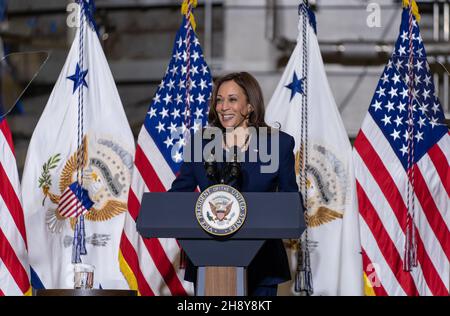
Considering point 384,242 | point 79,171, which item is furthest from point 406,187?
point 79,171

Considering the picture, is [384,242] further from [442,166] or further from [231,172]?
[231,172]

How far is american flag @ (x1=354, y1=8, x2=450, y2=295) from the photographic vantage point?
481 centimetres

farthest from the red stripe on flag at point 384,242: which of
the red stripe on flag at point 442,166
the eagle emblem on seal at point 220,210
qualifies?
the eagle emblem on seal at point 220,210

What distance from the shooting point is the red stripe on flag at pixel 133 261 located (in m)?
4.84

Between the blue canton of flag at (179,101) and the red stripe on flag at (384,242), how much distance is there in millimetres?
923

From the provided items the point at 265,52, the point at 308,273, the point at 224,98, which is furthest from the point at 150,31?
the point at 224,98

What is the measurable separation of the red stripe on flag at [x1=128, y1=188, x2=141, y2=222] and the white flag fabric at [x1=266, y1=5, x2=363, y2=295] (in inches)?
31.8

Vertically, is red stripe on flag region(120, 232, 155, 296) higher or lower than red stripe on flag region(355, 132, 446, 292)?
lower

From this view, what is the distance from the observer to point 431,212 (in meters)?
4.81

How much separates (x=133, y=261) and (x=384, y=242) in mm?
1265

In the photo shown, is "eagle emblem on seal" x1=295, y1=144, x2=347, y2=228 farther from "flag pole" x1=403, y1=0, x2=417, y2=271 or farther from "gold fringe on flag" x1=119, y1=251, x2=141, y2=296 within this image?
"gold fringe on flag" x1=119, y1=251, x2=141, y2=296

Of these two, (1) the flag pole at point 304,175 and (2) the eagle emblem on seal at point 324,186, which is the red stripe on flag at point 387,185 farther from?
(1) the flag pole at point 304,175

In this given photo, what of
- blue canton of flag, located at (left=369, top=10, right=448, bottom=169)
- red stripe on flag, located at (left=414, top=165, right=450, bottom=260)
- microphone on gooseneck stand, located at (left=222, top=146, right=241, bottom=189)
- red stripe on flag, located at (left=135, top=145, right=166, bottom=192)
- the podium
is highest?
blue canton of flag, located at (left=369, top=10, right=448, bottom=169)

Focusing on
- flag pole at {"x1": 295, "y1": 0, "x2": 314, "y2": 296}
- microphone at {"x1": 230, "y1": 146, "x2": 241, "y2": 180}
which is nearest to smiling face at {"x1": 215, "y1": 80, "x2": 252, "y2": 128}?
microphone at {"x1": 230, "y1": 146, "x2": 241, "y2": 180}
